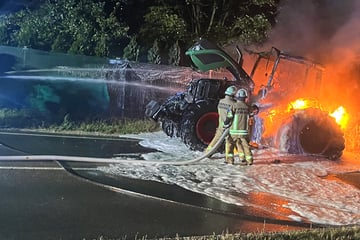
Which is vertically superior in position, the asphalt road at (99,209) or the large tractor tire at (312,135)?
the large tractor tire at (312,135)

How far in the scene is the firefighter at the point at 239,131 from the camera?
920 cm

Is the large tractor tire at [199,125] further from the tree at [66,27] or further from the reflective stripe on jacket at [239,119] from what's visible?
the tree at [66,27]

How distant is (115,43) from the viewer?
14281mm

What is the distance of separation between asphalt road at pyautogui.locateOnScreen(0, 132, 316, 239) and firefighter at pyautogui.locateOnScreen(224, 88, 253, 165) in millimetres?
2298

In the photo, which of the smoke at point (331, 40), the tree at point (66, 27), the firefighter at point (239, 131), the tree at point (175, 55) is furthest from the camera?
the tree at point (175, 55)

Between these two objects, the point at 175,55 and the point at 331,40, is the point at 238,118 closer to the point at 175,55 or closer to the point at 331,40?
the point at 331,40

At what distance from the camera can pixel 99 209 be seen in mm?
5961

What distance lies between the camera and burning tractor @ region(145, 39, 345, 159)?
1059 cm

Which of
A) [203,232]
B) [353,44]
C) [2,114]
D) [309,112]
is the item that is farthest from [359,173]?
[2,114]

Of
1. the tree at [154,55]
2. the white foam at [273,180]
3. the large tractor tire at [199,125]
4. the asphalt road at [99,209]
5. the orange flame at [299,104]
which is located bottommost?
the asphalt road at [99,209]

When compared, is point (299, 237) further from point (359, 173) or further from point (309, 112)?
point (309, 112)

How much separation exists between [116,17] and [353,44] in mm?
6771

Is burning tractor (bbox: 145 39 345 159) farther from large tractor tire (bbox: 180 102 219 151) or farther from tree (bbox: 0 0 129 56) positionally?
tree (bbox: 0 0 129 56)

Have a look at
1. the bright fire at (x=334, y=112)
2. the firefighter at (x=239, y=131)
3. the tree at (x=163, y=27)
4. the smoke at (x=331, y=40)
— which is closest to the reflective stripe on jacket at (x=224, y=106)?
the firefighter at (x=239, y=131)
